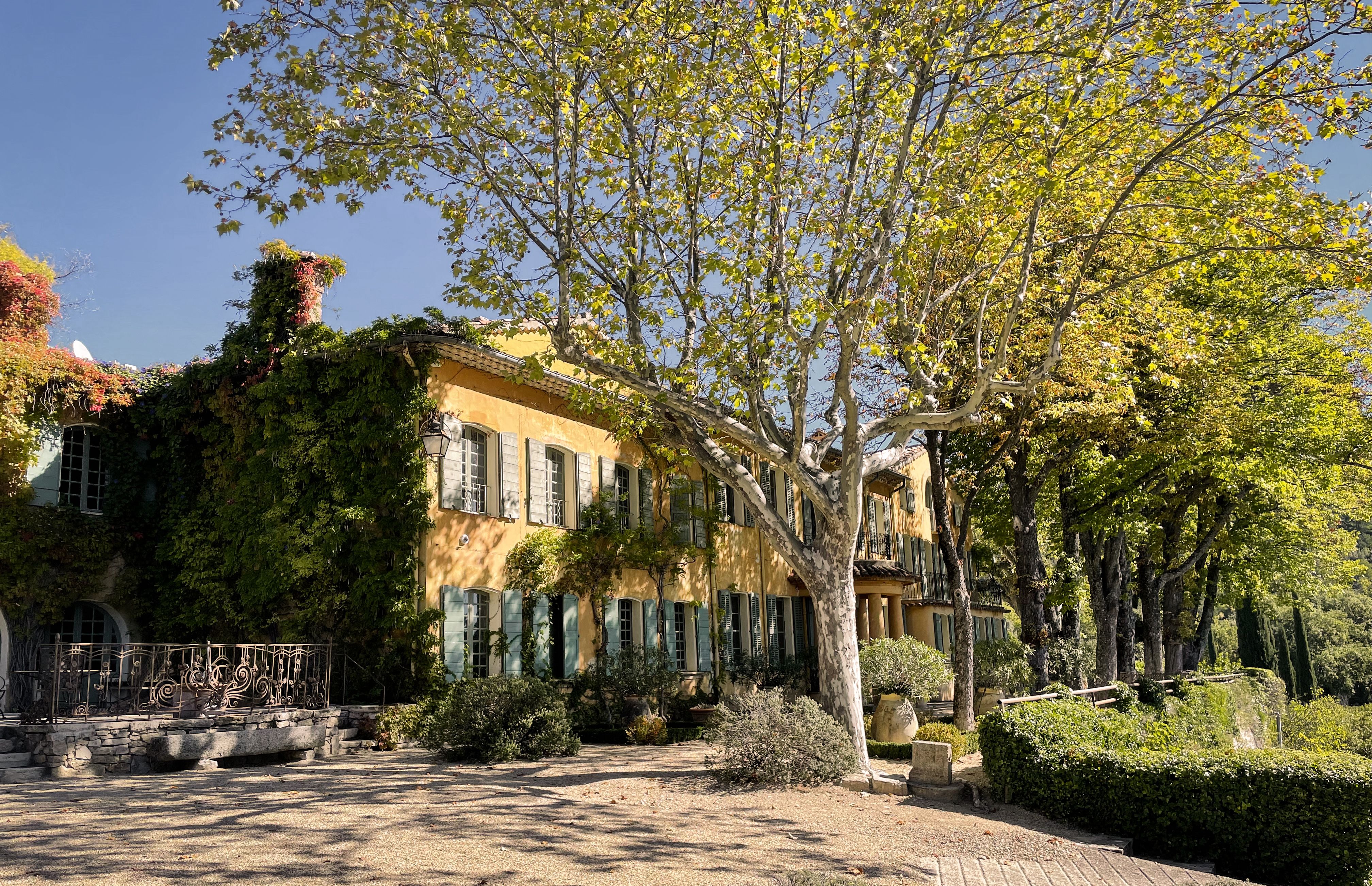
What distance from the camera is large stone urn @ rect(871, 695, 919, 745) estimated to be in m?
14.0

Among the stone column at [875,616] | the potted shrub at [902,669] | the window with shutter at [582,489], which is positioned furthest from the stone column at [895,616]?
the window with shutter at [582,489]

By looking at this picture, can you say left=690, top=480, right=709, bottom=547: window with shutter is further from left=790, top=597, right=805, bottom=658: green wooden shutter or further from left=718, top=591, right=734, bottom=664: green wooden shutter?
left=790, top=597, right=805, bottom=658: green wooden shutter

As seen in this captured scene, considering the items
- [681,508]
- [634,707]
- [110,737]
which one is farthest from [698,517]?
[110,737]

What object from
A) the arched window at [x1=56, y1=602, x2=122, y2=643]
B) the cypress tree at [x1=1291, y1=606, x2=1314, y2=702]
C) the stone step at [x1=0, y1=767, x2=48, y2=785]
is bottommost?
the cypress tree at [x1=1291, y1=606, x2=1314, y2=702]

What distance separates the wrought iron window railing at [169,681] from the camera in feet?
35.0

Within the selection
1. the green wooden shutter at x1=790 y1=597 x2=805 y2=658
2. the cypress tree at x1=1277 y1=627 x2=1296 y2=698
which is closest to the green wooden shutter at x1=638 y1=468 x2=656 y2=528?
the green wooden shutter at x1=790 y1=597 x2=805 y2=658

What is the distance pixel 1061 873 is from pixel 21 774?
10.2 metres

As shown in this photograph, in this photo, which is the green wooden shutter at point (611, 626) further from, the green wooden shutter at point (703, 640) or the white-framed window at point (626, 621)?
the green wooden shutter at point (703, 640)

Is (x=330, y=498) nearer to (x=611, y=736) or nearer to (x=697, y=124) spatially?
(x=611, y=736)

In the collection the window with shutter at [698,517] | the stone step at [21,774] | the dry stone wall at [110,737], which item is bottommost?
the stone step at [21,774]

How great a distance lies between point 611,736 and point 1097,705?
23.5ft

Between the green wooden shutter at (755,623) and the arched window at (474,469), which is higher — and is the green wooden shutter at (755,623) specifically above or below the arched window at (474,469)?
below

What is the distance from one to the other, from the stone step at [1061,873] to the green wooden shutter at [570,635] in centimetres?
962

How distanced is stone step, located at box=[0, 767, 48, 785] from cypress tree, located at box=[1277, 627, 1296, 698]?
4226cm
